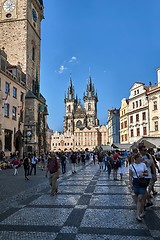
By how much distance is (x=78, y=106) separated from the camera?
462ft

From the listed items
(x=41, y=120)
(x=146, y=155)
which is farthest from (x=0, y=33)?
(x=146, y=155)

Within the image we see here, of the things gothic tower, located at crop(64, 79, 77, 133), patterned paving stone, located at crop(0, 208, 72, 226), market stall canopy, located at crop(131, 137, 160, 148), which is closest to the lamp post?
market stall canopy, located at crop(131, 137, 160, 148)

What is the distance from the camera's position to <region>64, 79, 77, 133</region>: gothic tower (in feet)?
451

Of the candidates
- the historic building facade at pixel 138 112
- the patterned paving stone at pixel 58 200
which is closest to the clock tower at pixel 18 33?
the historic building facade at pixel 138 112

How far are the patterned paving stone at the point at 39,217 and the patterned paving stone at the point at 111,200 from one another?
1.37 metres

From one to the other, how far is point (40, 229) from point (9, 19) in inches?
1682

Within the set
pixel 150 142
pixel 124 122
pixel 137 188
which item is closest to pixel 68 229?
pixel 137 188

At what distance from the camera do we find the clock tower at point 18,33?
40844 mm

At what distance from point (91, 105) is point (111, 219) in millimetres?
137966

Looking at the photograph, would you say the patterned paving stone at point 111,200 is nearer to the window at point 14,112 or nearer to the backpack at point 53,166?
the backpack at point 53,166

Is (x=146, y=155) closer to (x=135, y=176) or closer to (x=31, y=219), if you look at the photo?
(x=135, y=176)

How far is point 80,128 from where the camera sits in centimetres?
13400

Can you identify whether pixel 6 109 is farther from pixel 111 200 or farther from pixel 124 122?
pixel 111 200

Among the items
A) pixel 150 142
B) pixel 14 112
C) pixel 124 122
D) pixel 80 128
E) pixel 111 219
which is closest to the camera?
pixel 111 219
